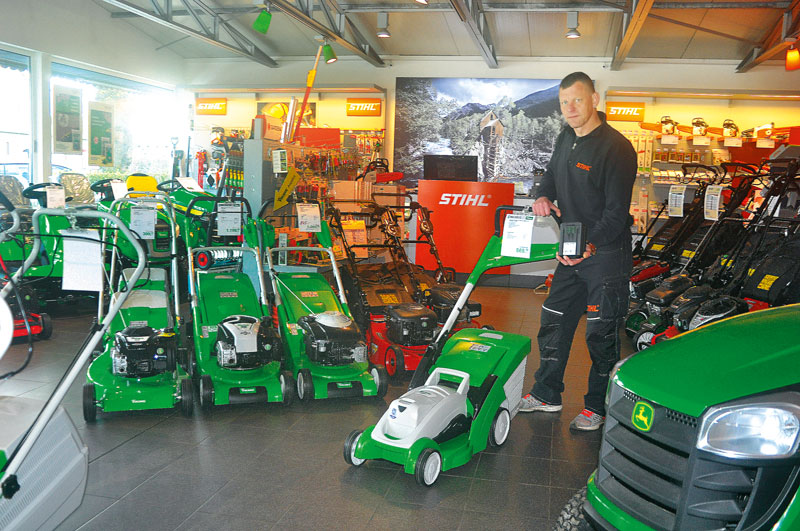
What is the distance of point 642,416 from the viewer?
173 centimetres

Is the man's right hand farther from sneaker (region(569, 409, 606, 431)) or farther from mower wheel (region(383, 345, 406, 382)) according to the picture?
mower wheel (region(383, 345, 406, 382))

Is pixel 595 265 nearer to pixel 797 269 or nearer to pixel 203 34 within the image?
pixel 797 269

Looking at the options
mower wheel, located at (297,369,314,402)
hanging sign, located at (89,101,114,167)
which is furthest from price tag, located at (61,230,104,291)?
hanging sign, located at (89,101,114,167)

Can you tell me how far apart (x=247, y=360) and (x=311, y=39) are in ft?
31.3

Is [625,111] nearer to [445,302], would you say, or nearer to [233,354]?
[445,302]

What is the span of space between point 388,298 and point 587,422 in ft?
7.12

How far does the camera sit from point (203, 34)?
35.4 ft

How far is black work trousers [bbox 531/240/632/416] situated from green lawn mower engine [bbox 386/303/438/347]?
984 mm

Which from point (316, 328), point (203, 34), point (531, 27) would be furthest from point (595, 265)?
point (203, 34)

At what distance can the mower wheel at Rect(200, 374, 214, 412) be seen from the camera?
152 inches

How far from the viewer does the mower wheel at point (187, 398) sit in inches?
148

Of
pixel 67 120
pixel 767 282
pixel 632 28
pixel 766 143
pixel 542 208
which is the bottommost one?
pixel 767 282

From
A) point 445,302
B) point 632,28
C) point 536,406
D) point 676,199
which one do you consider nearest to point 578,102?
point 536,406

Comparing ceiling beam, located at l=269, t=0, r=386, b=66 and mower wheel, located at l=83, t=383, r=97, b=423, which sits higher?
ceiling beam, located at l=269, t=0, r=386, b=66
